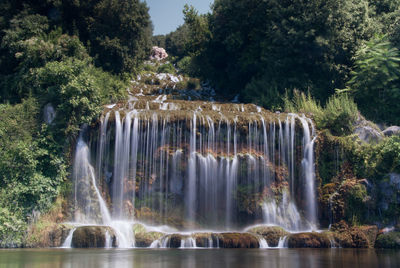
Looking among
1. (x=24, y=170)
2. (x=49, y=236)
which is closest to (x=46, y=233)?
(x=49, y=236)

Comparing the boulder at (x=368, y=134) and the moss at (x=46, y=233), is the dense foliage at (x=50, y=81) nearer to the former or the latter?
the moss at (x=46, y=233)

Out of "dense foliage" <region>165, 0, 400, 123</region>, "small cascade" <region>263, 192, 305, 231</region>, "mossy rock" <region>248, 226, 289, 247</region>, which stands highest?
"dense foliage" <region>165, 0, 400, 123</region>

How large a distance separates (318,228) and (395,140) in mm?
5400

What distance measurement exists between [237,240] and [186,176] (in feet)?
15.1

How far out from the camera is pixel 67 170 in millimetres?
20578

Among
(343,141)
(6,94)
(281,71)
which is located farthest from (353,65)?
(6,94)

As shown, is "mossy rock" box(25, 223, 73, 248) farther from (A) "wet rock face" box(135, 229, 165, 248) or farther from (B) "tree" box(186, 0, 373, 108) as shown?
(B) "tree" box(186, 0, 373, 108)

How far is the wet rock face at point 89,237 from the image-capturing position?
17281 millimetres

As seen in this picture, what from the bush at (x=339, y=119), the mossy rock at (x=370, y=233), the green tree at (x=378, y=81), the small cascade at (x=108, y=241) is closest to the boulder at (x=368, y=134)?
the bush at (x=339, y=119)

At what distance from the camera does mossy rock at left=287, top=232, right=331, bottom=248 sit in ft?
58.3

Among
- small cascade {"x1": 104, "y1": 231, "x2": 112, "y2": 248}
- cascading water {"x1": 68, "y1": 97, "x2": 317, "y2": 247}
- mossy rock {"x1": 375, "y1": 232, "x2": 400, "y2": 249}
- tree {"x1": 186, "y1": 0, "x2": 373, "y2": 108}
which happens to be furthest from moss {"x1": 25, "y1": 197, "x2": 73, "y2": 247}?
tree {"x1": 186, "y1": 0, "x2": 373, "y2": 108}

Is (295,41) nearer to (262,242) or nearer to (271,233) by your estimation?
(271,233)

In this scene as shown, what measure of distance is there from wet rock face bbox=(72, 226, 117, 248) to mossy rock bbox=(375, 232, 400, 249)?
11483 mm

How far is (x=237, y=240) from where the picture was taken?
1759 centimetres
